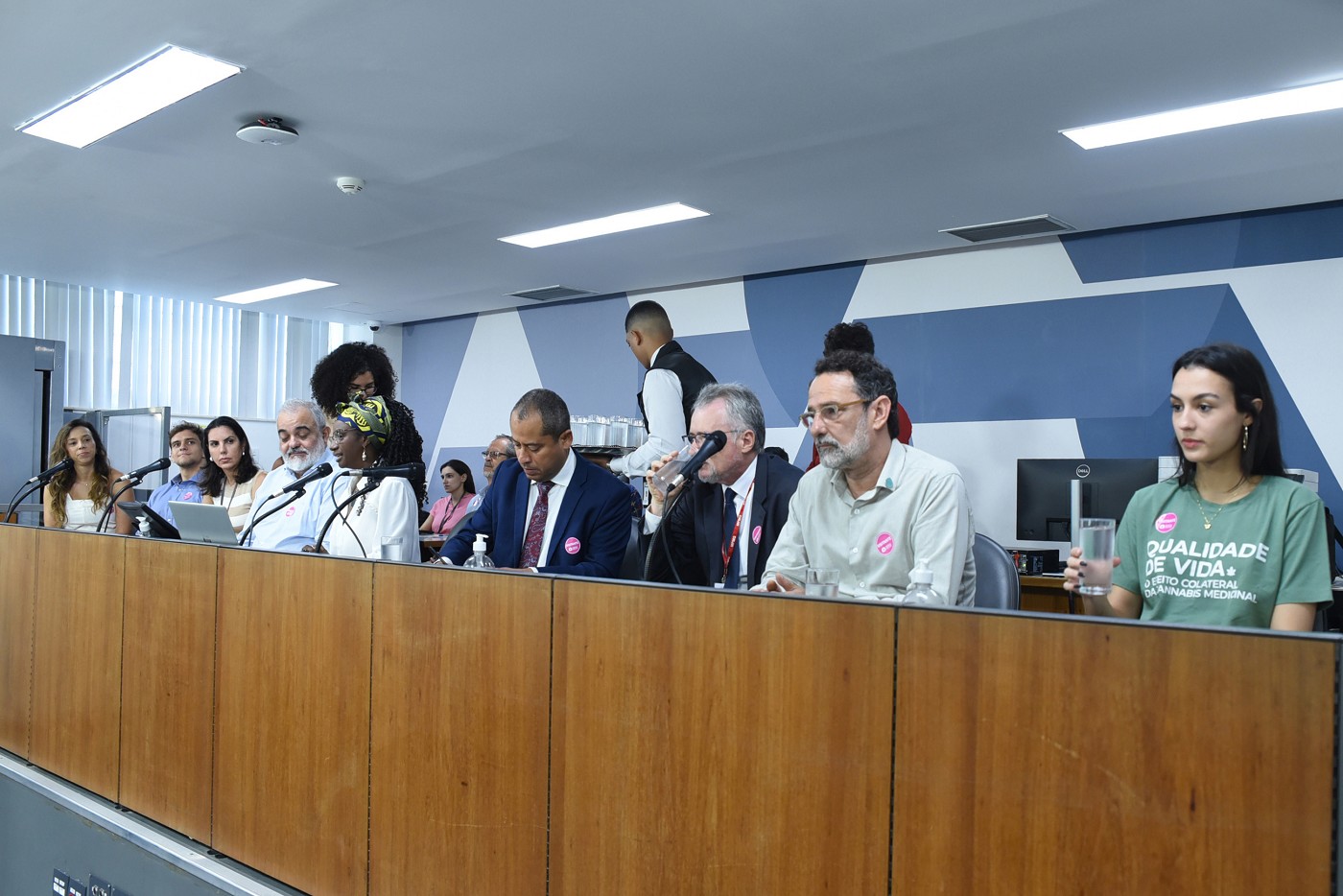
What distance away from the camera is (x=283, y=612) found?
2.32 m

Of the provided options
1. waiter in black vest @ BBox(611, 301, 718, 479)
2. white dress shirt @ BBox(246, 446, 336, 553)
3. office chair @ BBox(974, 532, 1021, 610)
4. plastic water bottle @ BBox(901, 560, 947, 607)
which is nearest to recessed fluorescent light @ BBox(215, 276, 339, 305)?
waiter in black vest @ BBox(611, 301, 718, 479)

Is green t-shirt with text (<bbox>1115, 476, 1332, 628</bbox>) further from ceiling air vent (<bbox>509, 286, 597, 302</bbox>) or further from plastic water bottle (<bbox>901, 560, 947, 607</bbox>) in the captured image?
ceiling air vent (<bbox>509, 286, 597, 302</bbox>)

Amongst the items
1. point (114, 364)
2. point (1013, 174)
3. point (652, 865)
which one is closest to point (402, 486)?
point (652, 865)

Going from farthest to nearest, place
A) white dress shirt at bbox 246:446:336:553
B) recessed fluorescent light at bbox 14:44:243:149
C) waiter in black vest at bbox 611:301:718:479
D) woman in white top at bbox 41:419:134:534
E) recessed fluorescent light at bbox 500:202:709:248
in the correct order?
recessed fluorescent light at bbox 500:202:709:248
woman in white top at bbox 41:419:134:534
waiter in black vest at bbox 611:301:718:479
recessed fluorescent light at bbox 14:44:243:149
white dress shirt at bbox 246:446:336:553

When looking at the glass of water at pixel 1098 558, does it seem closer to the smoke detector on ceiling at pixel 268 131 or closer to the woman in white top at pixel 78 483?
the smoke detector on ceiling at pixel 268 131

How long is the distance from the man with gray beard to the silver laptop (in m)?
0.23

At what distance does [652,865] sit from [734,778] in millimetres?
231

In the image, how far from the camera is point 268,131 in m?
3.94

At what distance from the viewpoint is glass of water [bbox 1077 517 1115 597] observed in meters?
1.72

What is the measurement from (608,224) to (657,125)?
1.56m

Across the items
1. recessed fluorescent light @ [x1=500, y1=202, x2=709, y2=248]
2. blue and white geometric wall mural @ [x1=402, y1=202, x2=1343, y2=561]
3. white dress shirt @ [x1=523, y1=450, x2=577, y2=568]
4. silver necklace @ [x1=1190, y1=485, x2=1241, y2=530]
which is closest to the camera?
silver necklace @ [x1=1190, y1=485, x2=1241, y2=530]

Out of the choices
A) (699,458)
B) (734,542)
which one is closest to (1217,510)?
(699,458)

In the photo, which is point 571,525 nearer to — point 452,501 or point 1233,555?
point 1233,555

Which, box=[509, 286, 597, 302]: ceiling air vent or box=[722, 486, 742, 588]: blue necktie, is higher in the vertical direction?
box=[509, 286, 597, 302]: ceiling air vent
